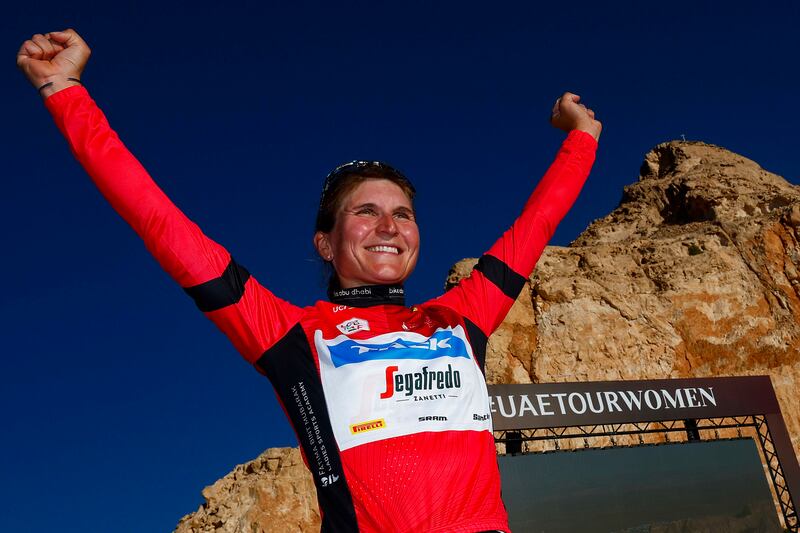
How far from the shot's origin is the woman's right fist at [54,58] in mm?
1819

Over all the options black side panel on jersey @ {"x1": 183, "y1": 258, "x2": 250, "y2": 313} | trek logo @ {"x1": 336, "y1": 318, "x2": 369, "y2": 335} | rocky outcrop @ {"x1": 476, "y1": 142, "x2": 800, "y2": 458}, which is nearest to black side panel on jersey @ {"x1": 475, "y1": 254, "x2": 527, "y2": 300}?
trek logo @ {"x1": 336, "y1": 318, "x2": 369, "y2": 335}

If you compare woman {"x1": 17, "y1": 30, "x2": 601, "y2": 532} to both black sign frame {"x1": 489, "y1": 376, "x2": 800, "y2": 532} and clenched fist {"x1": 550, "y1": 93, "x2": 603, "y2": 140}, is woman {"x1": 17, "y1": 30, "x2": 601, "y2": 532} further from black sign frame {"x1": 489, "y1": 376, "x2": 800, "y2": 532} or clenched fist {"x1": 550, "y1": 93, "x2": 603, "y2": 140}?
black sign frame {"x1": 489, "y1": 376, "x2": 800, "y2": 532}

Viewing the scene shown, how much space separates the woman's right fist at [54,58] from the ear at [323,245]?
37.7 inches

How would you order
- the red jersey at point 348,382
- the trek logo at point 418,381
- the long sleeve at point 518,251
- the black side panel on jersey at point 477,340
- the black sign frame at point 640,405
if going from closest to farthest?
the red jersey at point 348,382 → the trek logo at point 418,381 → the black side panel on jersey at point 477,340 → the long sleeve at point 518,251 → the black sign frame at point 640,405

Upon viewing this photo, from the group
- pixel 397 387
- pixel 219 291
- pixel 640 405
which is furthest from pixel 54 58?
pixel 640 405

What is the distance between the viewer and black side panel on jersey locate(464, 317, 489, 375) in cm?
203

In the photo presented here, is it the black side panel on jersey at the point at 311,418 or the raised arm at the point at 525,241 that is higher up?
the raised arm at the point at 525,241

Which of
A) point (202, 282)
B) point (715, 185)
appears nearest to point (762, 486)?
point (202, 282)

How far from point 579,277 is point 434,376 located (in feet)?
59.4

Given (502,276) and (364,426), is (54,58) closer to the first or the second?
(364,426)

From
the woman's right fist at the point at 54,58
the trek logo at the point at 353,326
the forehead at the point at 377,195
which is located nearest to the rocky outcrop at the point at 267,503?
the forehead at the point at 377,195

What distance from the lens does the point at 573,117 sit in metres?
2.64

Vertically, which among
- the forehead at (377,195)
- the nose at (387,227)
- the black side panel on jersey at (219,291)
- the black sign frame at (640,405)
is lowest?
the black side panel on jersey at (219,291)

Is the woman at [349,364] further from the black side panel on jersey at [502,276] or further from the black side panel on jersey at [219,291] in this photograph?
the black side panel on jersey at [502,276]
